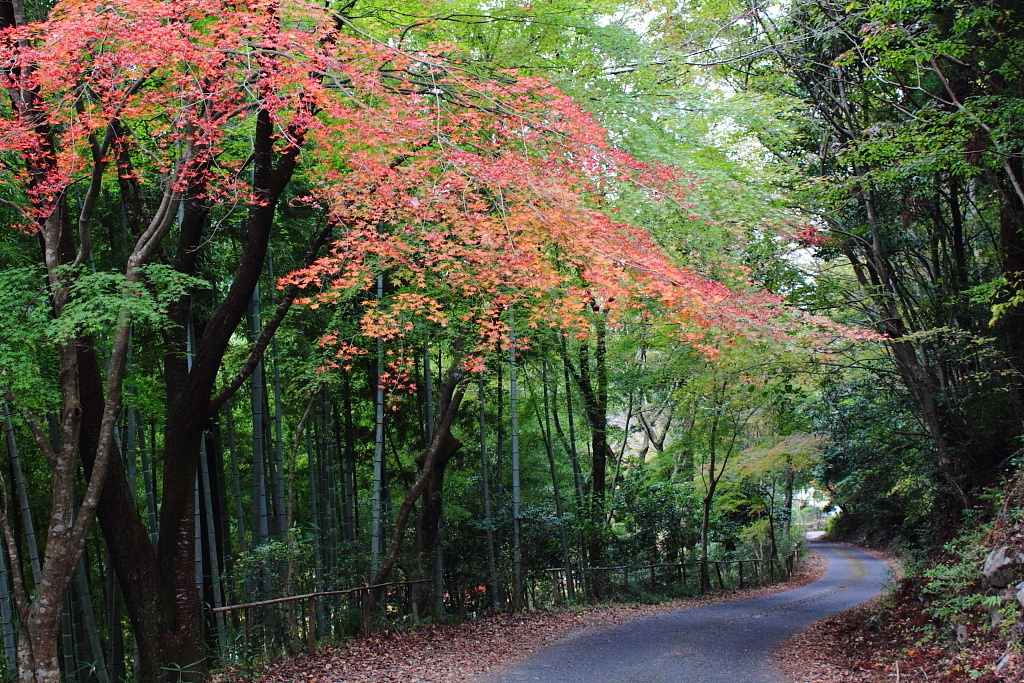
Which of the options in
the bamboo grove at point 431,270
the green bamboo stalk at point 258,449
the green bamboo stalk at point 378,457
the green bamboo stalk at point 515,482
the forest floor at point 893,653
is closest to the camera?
the bamboo grove at point 431,270

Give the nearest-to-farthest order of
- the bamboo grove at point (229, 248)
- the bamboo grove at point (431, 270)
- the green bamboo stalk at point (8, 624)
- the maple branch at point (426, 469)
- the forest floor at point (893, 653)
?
the bamboo grove at point (229, 248)
the bamboo grove at point (431, 270)
the forest floor at point (893, 653)
the green bamboo stalk at point (8, 624)
the maple branch at point (426, 469)

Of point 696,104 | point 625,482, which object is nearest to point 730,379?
point 696,104

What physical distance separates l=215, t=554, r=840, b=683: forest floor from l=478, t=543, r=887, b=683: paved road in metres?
0.36

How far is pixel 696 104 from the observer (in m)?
8.08

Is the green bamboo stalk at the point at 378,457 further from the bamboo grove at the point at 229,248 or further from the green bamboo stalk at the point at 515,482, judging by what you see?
the green bamboo stalk at the point at 515,482

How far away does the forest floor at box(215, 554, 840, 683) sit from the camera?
6.18 meters

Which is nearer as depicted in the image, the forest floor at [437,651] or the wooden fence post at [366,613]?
the forest floor at [437,651]

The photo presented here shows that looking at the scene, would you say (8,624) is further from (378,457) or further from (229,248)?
(229,248)

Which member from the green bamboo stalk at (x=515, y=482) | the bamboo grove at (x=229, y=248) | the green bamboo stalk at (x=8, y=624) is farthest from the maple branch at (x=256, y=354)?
the green bamboo stalk at (x=515, y=482)

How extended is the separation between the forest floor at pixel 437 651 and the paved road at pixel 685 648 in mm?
365

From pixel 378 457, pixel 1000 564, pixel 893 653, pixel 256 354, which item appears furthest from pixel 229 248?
pixel 1000 564

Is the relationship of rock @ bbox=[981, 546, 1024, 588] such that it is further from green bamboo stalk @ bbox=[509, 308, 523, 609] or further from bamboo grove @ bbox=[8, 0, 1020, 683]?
green bamboo stalk @ bbox=[509, 308, 523, 609]

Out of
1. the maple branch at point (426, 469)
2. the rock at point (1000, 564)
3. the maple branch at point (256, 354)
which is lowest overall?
the rock at point (1000, 564)

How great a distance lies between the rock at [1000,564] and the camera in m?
5.73
